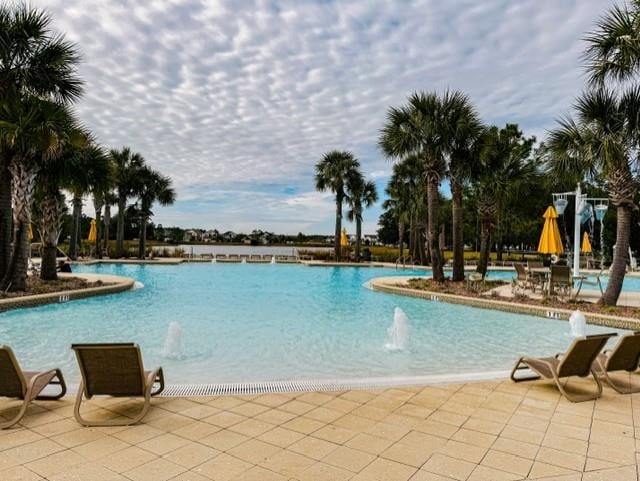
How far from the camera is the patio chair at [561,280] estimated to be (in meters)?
11.6

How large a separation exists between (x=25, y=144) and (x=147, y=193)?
18723mm

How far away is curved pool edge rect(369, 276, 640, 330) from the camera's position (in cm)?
922

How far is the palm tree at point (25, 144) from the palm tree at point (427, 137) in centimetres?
1035

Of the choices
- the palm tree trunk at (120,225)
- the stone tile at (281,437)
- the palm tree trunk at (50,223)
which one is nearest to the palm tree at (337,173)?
the palm tree trunk at (120,225)

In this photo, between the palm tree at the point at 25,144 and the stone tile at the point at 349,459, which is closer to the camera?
the stone tile at the point at 349,459

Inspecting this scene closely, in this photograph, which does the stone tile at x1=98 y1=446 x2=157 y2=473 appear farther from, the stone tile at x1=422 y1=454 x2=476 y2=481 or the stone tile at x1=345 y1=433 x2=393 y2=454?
the stone tile at x1=422 y1=454 x2=476 y2=481

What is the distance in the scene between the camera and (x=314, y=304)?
12.2 metres

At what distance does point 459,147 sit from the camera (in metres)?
15.3

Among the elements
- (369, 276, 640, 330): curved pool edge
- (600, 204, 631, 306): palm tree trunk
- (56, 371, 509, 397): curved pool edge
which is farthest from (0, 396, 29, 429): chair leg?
(600, 204, 631, 306): palm tree trunk

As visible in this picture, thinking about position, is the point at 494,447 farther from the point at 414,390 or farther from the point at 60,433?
the point at 60,433

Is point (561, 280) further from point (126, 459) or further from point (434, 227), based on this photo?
point (126, 459)

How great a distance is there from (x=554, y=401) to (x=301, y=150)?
89.0ft

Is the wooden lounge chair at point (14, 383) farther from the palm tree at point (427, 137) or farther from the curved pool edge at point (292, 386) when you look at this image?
the palm tree at point (427, 137)

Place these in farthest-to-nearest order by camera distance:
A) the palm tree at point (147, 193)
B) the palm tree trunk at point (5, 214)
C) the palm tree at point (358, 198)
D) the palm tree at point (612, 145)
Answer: the palm tree at point (358, 198)
the palm tree at point (147, 193)
the palm tree trunk at point (5, 214)
the palm tree at point (612, 145)
